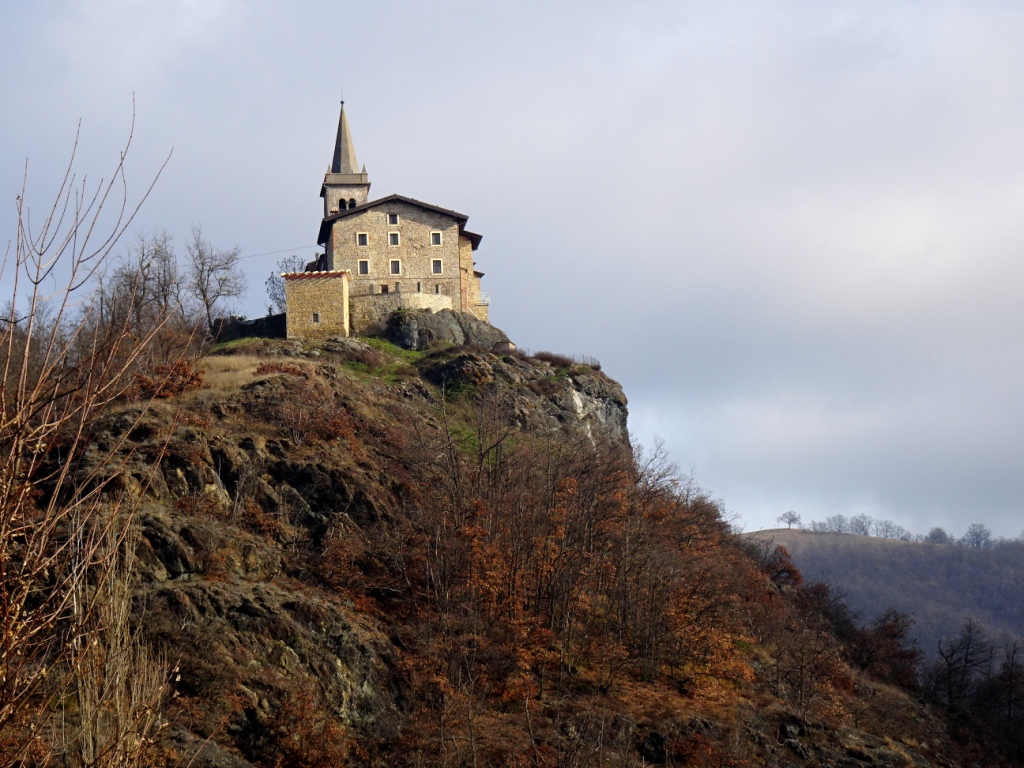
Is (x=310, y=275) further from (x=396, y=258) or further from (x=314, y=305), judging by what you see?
(x=396, y=258)

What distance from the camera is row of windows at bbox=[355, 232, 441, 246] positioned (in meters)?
60.2

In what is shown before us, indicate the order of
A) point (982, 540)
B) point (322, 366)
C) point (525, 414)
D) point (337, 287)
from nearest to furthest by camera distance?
point (322, 366) → point (525, 414) → point (337, 287) → point (982, 540)

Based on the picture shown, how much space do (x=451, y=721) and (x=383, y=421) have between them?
1915cm

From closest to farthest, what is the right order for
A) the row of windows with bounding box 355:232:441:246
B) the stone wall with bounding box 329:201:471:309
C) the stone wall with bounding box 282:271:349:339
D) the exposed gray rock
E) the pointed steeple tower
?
the stone wall with bounding box 282:271:349:339, the exposed gray rock, the stone wall with bounding box 329:201:471:309, the row of windows with bounding box 355:232:441:246, the pointed steeple tower

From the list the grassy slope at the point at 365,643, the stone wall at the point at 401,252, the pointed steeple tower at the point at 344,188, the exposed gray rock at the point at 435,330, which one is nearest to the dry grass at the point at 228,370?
the grassy slope at the point at 365,643

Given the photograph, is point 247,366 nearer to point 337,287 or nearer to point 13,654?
point 337,287

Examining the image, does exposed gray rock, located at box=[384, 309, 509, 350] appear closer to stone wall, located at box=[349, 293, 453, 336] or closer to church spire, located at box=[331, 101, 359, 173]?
stone wall, located at box=[349, 293, 453, 336]

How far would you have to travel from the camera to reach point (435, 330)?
57094 millimetres

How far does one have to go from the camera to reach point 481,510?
34938 millimetres

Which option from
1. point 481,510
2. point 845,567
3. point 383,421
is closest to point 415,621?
point 481,510

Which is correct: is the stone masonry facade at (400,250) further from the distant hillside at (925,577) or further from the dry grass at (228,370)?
the distant hillside at (925,577)

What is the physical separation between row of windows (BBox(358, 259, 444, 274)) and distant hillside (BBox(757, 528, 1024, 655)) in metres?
76.8

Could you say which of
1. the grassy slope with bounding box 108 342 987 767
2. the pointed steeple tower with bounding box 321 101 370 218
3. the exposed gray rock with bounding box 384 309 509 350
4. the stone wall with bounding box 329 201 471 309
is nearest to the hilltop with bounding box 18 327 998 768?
the grassy slope with bounding box 108 342 987 767

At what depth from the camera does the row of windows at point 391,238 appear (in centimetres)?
6016
